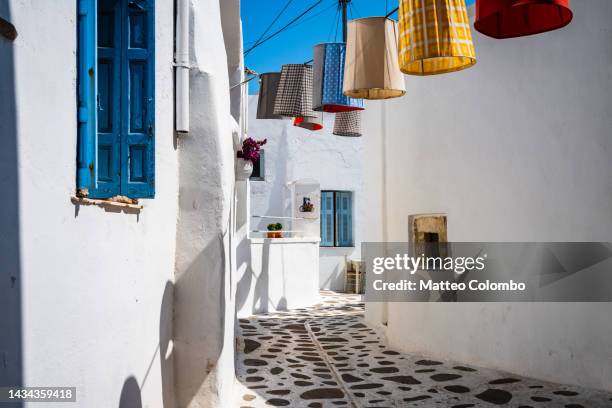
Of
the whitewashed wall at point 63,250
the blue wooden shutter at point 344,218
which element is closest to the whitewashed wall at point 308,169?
the blue wooden shutter at point 344,218

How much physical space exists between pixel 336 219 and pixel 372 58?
36.0 ft

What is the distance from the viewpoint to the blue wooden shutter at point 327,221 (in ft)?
53.2

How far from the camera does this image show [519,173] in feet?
21.7

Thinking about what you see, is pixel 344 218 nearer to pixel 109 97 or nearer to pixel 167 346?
pixel 167 346

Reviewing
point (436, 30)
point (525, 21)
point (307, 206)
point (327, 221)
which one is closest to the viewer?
point (436, 30)

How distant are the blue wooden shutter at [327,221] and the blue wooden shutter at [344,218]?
17cm

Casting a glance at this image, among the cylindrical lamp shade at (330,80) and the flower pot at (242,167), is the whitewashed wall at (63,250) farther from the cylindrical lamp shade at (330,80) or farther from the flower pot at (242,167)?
the cylindrical lamp shade at (330,80)

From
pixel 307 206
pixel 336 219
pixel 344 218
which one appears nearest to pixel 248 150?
pixel 307 206

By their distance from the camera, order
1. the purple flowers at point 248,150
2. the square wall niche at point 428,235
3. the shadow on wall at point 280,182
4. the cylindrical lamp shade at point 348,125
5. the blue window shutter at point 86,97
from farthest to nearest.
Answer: the shadow on wall at point 280,182 → the cylindrical lamp shade at point 348,125 → the square wall niche at point 428,235 → the purple flowers at point 248,150 → the blue window shutter at point 86,97

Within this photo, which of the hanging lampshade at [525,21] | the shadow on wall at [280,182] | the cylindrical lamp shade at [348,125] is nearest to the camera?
the hanging lampshade at [525,21]

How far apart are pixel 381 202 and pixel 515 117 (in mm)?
3481

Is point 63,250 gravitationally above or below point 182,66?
below

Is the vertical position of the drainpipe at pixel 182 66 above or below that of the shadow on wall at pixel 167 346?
above

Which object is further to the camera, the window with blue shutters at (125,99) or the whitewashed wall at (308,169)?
the whitewashed wall at (308,169)
